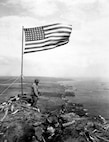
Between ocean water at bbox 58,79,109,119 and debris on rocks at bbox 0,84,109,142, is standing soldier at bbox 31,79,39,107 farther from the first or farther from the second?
ocean water at bbox 58,79,109,119

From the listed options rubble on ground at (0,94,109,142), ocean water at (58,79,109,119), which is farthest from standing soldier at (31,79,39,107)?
ocean water at (58,79,109,119)

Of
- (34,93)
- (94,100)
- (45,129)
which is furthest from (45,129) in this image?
(94,100)

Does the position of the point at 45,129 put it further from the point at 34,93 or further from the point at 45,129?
the point at 34,93

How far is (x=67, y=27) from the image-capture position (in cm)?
1332

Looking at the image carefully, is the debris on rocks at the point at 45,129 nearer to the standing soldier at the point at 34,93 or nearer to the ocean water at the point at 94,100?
the standing soldier at the point at 34,93

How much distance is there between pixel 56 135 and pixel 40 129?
93 centimetres

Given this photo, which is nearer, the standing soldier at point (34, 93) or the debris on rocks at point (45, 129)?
the debris on rocks at point (45, 129)

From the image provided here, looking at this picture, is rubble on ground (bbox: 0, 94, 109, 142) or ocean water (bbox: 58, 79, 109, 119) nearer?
rubble on ground (bbox: 0, 94, 109, 142)

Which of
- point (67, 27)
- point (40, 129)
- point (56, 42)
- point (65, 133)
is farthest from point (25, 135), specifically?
point (67, 27)

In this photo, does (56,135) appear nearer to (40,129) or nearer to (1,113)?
(40,129)

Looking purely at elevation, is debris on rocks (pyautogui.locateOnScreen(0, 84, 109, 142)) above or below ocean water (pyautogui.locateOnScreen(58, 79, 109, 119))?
above

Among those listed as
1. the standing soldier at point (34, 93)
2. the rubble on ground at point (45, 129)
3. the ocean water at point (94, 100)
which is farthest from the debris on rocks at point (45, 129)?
the ocean water at point (94, 100)

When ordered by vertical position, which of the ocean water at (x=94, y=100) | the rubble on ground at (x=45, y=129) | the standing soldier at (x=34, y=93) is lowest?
the ocean water at (x=94, y=100)

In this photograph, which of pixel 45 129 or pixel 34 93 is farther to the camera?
pixel 34 93
